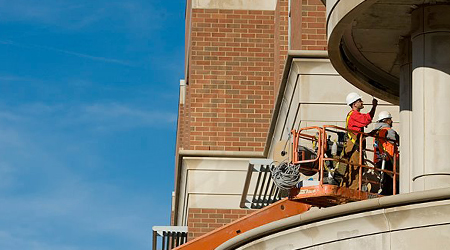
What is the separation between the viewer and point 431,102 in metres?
20.2

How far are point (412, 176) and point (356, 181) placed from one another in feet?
3.04

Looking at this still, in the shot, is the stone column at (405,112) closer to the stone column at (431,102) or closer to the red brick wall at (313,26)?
the stone column at (431,102)

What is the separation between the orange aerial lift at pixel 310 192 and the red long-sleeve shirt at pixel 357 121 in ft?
0.79

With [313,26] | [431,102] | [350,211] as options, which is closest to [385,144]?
[431,102]

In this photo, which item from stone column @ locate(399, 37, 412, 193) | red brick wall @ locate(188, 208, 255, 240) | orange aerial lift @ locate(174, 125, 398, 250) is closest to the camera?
orange aerial lift @ locate(174, 125, 398, 250)

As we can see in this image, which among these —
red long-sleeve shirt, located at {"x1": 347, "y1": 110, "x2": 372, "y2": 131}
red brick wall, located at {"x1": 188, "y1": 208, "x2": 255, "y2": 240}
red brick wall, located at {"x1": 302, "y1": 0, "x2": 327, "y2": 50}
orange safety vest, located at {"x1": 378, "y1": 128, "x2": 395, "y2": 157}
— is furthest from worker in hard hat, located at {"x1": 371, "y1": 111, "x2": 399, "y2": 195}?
red brick wall, located at {"x1": 188, "y1": 208, "x2": 255, "y2": 240}

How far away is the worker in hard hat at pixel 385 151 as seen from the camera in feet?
71.8

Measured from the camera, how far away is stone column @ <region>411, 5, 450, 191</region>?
2006cm

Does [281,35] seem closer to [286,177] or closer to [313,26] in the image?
[313,26]

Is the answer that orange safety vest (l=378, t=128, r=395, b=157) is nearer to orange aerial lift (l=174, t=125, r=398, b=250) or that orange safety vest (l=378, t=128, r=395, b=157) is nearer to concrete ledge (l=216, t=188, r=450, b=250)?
orange aerial lift (l=174, t=125, r=398, b=250)

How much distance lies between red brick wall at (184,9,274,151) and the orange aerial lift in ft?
41.5

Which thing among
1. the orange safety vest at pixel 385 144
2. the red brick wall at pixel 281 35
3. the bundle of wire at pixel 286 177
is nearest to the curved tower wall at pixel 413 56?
the orange safety vest at pixel 385 144

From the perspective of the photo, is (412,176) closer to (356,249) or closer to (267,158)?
(356,249)

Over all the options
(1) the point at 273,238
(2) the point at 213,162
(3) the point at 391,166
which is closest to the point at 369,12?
(3) the point at 391,166
